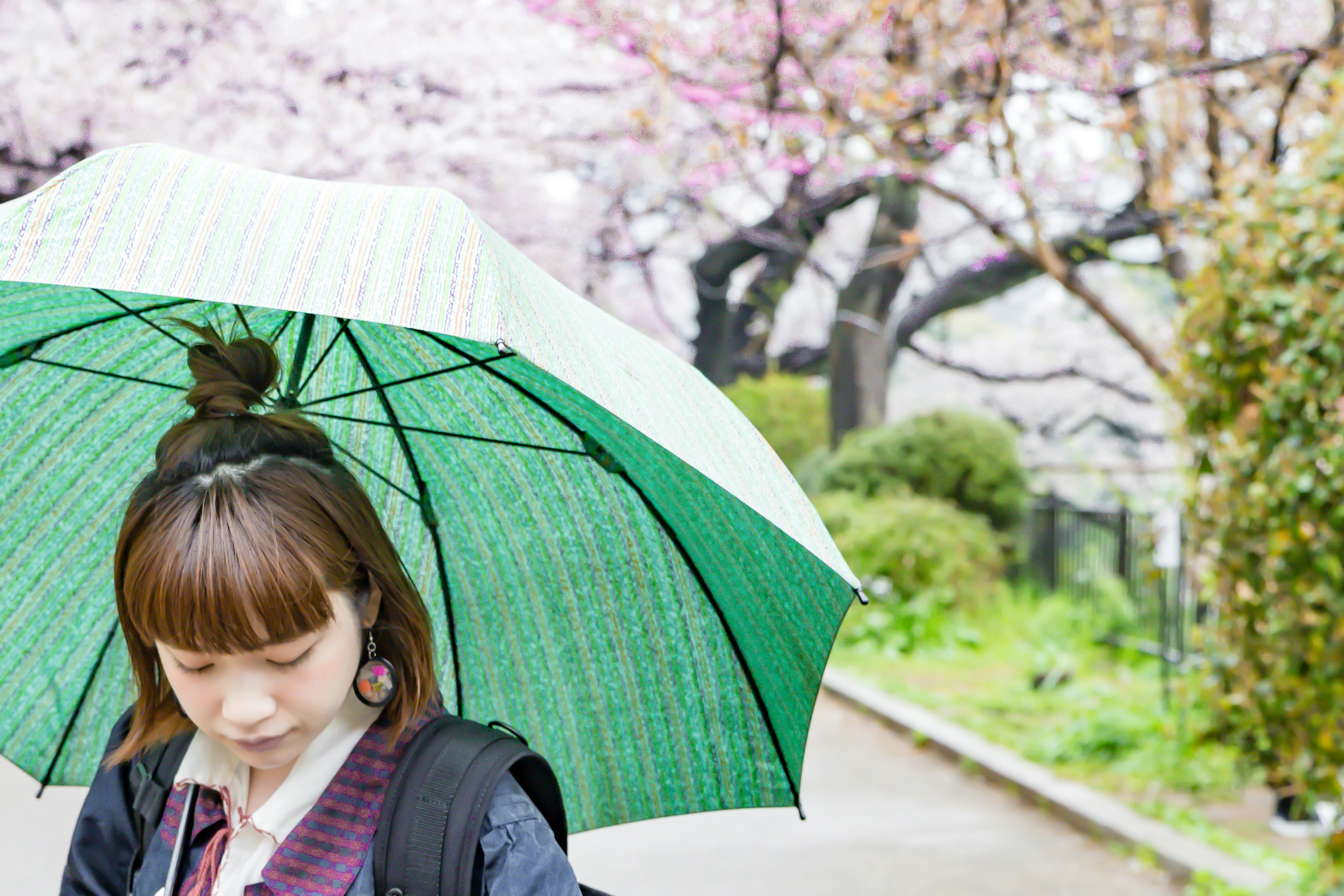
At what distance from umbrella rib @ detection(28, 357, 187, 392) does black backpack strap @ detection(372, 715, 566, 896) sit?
756 mm

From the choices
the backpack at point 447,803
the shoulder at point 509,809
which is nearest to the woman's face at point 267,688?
the backpack at point 447,803

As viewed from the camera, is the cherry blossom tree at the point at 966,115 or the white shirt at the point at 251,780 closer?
the white shirt at the point at 251,780

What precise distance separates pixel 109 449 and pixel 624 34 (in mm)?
9247

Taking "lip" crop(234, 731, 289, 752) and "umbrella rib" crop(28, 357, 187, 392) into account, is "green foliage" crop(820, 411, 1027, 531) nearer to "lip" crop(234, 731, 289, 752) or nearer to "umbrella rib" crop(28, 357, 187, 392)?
"umbrella rib" crop(28, 357, 187, 392)

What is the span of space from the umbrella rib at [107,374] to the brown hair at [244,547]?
11.9 inches

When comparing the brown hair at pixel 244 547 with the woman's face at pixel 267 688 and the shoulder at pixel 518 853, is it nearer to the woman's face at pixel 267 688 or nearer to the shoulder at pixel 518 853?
the woman's face at pixel 267 688

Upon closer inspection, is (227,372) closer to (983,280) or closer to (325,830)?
(325,830)

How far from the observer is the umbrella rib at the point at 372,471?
191 centimetres

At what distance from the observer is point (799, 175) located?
13578 millimetres

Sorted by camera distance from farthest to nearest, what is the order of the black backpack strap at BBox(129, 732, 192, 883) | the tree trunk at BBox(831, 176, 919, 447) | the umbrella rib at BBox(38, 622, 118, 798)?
1. the tree trunk at BBox(831, 176, 919, 447)
2. the umbrella rib at BBox(38, 622, 118, 798)
3. the black backpack strap at BBox(129, 732, 192, 883)

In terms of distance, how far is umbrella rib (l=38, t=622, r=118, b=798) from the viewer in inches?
79.7

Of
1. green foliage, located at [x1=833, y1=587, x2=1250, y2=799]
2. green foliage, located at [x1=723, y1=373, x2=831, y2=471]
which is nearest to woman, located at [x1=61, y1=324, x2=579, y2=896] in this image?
green foliage, located at [x1=833, y1=587, x2=1250, y2=799]

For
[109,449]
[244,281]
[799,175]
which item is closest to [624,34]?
[799,175]

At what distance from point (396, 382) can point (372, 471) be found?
0.19 m
